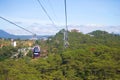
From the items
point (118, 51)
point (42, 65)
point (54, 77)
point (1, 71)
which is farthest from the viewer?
point (118, 51)

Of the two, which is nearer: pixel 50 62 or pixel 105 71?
pixel 105 71

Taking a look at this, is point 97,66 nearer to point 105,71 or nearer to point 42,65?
point 105,71

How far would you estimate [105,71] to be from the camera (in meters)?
22.5

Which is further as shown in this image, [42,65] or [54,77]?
[42,65]

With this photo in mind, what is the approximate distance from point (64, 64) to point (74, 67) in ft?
6.33

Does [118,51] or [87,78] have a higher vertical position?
[118,51]

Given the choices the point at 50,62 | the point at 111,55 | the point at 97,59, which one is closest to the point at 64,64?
the point at 50,62

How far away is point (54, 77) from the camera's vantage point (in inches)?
872

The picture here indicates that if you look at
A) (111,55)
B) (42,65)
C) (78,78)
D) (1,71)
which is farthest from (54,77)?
(111,55)

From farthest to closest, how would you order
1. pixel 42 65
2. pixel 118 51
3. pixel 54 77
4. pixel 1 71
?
1. pixel 118 51
2. pixel 42 65
3. pixel 1 71
4. pixel 54 77

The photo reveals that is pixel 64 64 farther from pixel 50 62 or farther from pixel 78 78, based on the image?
pixel 78 78

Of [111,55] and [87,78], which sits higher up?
[111,55]

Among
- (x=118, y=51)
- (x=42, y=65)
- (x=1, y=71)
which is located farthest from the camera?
(x=118, y=51)

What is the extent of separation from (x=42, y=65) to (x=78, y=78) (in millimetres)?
5306
